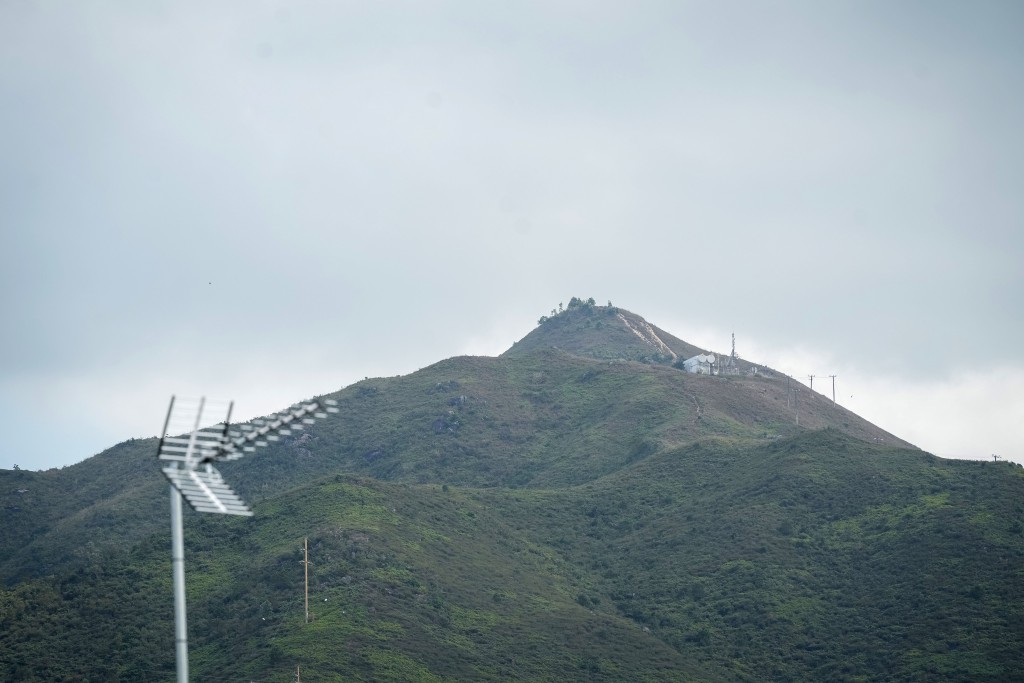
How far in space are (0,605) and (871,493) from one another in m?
79.0

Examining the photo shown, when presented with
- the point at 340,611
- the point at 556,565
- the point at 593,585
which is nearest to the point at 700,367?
the point at 556,565

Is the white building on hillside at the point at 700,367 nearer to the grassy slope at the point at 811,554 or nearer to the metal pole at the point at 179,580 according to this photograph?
the grassy slope at the point at 811,554

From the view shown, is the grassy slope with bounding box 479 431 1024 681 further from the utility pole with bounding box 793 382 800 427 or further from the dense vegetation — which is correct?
the utility pole with bounding box 793 382 800 427

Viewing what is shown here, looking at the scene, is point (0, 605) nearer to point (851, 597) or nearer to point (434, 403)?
point (851, 597)

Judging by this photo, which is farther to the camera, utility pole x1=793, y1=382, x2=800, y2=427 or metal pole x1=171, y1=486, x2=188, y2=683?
utility pole x1=793, y1=382, x2=800, y2=427

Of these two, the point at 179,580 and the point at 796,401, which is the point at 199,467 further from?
the point at 796,401

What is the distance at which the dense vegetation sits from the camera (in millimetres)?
87000

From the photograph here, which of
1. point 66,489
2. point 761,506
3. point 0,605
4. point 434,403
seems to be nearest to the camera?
point 0,605

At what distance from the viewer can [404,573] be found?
98.4m

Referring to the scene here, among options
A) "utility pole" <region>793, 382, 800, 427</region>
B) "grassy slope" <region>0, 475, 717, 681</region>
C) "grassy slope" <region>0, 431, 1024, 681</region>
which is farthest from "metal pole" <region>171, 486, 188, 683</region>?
"utility pole" <region>793, 382, 800, 427</region>

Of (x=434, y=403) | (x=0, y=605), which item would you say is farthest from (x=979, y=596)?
(x=434, y=403)

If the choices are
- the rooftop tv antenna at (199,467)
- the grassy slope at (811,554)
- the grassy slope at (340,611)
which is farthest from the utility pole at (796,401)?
the rooftop tv antenna at (199,467)

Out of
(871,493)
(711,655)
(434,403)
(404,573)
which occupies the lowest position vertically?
(711,655)

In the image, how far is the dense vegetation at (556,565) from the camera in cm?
8700
